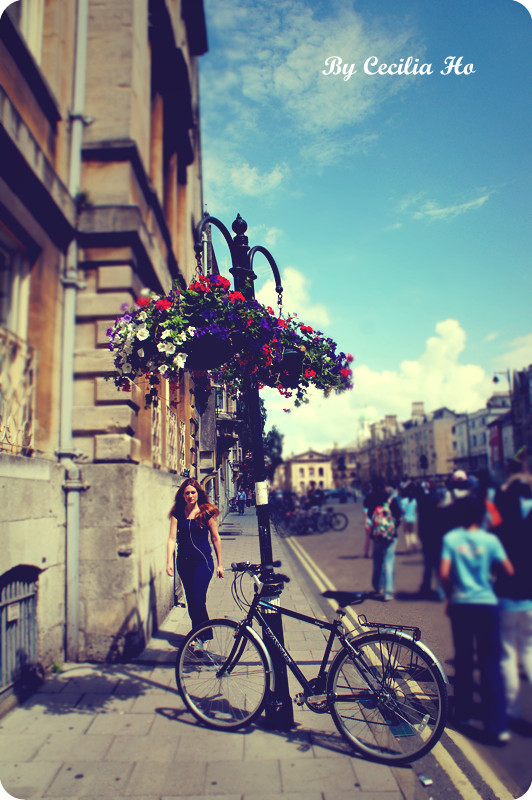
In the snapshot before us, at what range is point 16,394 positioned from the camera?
17.1 feet

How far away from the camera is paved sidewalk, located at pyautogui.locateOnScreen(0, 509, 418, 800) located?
10.1 ft

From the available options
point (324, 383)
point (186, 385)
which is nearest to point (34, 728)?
point (186, 385)

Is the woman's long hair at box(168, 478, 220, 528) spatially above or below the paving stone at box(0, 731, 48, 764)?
above

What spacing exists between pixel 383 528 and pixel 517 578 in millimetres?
427

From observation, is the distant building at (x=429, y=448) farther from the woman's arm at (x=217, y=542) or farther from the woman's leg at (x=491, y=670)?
the woman's arm at (x=217, y=542)

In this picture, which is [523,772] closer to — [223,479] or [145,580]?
[223,479]

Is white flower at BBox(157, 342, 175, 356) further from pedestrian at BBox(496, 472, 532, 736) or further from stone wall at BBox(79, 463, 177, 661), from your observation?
stone wall at BBox(79, 463, 177, 661)

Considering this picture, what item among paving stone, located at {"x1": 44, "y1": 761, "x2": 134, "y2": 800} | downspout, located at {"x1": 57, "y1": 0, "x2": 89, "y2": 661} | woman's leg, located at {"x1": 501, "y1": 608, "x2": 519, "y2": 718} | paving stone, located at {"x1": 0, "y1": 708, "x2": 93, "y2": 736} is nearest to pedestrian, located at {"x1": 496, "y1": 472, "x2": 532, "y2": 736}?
woman's leg, located at {"x1": 501, "y1": 608, "x2": 519, "y2": 718}

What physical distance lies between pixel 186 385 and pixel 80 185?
11.5 feet

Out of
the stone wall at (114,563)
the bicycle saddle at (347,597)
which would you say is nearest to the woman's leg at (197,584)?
the stone wall at (114,563)

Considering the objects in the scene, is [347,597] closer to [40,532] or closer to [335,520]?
[335,520]

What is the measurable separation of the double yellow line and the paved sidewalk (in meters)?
0.18

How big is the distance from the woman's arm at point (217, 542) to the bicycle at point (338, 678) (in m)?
0.11

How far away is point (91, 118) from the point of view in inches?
252
